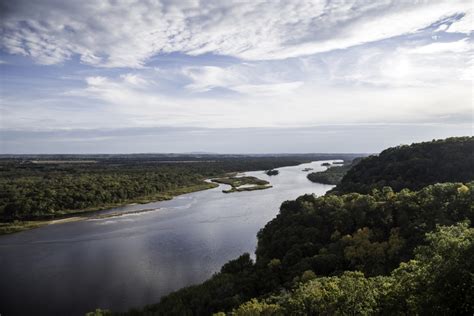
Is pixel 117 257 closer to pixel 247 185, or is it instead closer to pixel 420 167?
pixel 420 167

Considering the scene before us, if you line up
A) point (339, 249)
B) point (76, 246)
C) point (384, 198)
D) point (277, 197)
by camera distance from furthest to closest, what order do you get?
point (277, 197) → point (76, 246) → point (384, 198) → point (339, 249)

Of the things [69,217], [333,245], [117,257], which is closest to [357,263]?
[333,245]

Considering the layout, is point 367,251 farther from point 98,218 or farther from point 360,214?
point 98,218

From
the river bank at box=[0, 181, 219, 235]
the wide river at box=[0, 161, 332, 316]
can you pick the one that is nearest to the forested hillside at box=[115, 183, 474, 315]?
the wide river at box=[0, 161, 332, 316]

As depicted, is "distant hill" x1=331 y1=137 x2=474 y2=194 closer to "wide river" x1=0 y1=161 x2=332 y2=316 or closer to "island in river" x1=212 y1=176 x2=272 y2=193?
"wide river" x1=0 y1=161 x2=332 y2=316

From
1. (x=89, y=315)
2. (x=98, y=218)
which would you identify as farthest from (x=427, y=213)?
(x=98, y=218)
